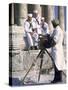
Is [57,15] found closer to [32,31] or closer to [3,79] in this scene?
[32,31]

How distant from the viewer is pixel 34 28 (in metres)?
1.36

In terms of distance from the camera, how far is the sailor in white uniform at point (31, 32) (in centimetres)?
135

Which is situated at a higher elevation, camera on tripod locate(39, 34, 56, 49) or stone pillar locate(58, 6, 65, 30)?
stone pillar locate(58, 6, 65, 30)

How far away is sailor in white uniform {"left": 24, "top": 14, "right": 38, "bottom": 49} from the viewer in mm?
1353

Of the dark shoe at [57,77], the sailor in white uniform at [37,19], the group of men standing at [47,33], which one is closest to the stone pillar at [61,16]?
the group of men standing at [47,33]

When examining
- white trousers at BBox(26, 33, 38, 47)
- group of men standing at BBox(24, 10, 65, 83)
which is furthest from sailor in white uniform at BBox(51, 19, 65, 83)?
white trousers at BBox(26, 33, 38, 47)

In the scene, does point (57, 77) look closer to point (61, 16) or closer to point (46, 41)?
point (46, 41)

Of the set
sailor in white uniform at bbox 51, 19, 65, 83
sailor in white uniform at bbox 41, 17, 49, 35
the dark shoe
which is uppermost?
sailor in white uniform at bbox 41, 17, 49, 35

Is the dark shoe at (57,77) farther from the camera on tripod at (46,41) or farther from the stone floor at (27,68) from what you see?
the camera on tripod at (46,41)

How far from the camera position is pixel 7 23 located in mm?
1346

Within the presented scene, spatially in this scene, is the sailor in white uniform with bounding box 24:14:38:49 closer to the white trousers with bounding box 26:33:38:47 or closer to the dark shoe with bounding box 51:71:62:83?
the white trousers with bounding box 26:33:38:47

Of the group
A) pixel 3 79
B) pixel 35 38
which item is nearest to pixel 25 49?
pixel 35 38

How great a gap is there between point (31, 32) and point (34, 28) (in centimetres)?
3

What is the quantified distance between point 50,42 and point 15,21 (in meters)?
0.24
